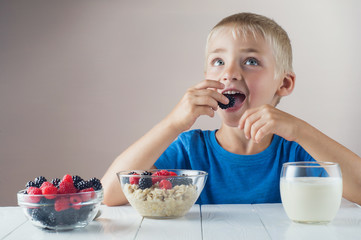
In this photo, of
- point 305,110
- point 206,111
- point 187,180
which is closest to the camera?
point 187,180

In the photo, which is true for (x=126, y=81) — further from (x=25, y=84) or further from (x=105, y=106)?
(x=25, y=84)

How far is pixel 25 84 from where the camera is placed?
2277mm

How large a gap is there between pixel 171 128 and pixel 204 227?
0.43 m

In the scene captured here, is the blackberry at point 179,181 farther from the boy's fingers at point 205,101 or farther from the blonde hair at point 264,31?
the blonde hair at point 264,31

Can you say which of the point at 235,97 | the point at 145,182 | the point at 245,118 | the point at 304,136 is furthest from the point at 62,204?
the point at 235,97

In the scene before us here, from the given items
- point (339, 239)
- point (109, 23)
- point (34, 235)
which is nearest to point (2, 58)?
point (109, 23)

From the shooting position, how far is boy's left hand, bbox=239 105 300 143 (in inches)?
39.8

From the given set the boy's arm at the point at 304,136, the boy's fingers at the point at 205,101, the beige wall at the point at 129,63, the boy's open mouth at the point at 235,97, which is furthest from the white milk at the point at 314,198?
the beige wall at the point at 129,63

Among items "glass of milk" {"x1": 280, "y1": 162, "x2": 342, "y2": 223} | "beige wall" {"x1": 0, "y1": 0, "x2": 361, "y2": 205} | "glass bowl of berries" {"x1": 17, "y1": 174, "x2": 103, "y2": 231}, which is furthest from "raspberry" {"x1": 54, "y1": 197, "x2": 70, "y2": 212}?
"beige wall" {"x1": 0, "y1": 0, "x2": 361, "y2": 205}

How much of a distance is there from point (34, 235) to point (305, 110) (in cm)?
175

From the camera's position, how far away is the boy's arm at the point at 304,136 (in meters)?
1.02

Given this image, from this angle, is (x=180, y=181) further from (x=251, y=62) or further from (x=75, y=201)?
(x=251, y=62)

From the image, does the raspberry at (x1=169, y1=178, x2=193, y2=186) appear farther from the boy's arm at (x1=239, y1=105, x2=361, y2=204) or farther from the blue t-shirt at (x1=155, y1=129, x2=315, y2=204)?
the blue t-shirt at (x1=155, y1=129, x2=315, y2=204)

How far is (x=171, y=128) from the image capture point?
121 cm
